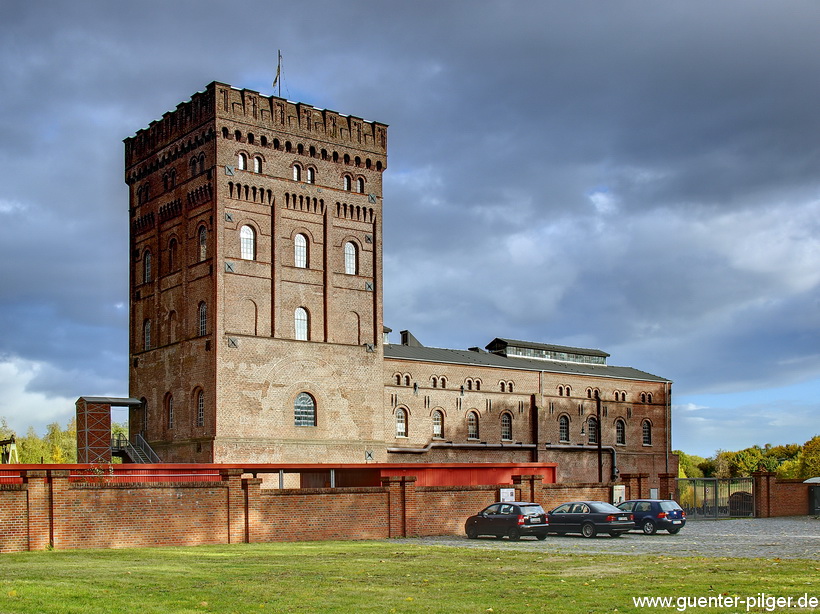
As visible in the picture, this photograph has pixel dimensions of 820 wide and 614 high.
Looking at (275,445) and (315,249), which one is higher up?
(315,249)

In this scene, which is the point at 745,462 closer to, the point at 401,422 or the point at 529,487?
the point at 401,422

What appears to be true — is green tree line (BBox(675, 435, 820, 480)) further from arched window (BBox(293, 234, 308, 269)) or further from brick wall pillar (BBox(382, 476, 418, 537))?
brick wall pillar (BBox(382, 476, 418, 537))

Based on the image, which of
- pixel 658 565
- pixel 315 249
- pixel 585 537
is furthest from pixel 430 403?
pixel 658 565

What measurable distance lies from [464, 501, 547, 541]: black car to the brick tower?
18.3 metres

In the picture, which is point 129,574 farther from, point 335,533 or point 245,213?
point 245,213

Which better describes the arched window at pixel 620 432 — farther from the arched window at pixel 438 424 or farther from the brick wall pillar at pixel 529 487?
the brick wall pillar at pixel 529 487

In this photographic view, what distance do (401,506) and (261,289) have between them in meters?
19.9

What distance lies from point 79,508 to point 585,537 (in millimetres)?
15839

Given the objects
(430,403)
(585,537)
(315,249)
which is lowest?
(585,537)

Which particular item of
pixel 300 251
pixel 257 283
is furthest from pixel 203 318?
pixel 300 251

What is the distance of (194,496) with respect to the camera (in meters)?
30.2

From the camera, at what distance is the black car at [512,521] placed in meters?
31.5

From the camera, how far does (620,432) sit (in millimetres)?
71750

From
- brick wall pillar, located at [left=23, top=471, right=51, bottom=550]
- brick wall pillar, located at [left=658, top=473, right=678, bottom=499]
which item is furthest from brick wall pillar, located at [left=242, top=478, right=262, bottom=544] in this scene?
brick wall pillar, located at [left=658, top=473, right=678, bottom=499]
